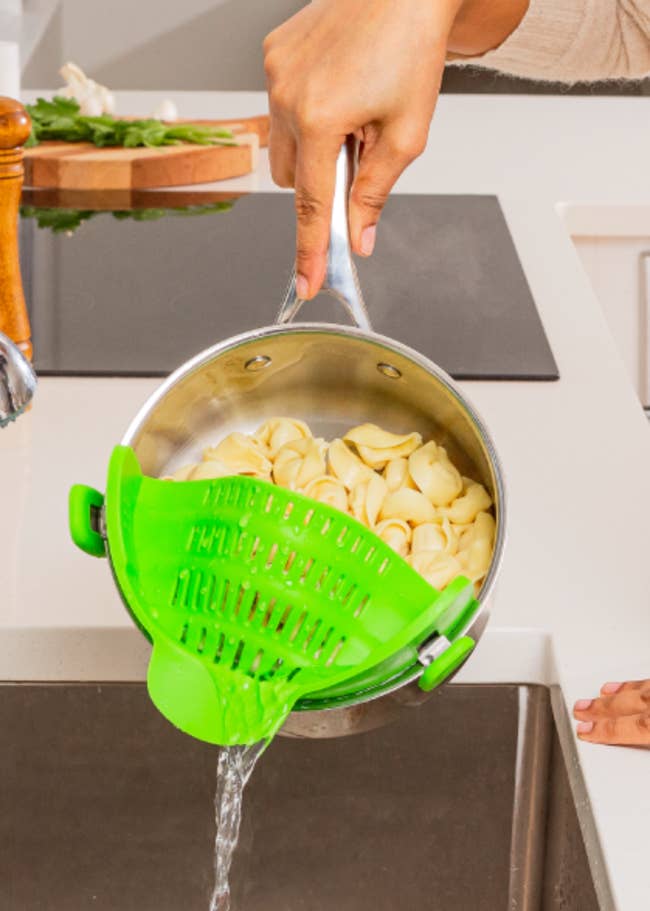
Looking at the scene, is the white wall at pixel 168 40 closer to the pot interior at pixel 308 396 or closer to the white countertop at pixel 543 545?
the white countertop at pixel 543 545

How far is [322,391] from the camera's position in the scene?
87cm

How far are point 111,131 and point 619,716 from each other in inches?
50.5

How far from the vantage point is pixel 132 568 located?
0.65m

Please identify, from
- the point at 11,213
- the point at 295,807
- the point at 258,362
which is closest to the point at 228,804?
the point at 295,807

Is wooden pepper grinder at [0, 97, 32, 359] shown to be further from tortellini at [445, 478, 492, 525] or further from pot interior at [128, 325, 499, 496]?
tortellini at [445, 478, 492, 525]

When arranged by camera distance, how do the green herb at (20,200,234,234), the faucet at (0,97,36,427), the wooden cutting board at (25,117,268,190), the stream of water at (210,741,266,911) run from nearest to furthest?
the stream of water at (210,741,266,911) → the faucet at (0,97,36,427) → the green herb at (20,200,234,234) → the wooden cutting board at (25,117,268,190)

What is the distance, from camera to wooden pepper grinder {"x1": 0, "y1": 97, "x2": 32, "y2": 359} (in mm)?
975

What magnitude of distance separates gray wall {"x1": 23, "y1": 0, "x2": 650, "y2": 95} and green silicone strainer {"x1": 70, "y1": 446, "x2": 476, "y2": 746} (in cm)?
327

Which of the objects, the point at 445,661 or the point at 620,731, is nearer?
the point at 445,661

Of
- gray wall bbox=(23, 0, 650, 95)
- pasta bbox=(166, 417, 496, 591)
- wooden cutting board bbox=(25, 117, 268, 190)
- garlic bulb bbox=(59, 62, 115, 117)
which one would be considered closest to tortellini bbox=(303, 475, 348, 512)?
pasta bbox=(166, 417, 496, 591)

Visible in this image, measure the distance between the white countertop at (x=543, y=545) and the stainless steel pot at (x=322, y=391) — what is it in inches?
4.2

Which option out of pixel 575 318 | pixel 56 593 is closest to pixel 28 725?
pixel 56 593

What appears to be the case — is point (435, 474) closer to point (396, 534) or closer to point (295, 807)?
point (396, 534)

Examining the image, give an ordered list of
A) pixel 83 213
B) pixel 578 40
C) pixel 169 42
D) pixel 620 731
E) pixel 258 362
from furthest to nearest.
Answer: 1. pixel 169 42
2. pixel 83 213
3. pixel 578 40
4. pixel 258 362
5. pixel 620 731
